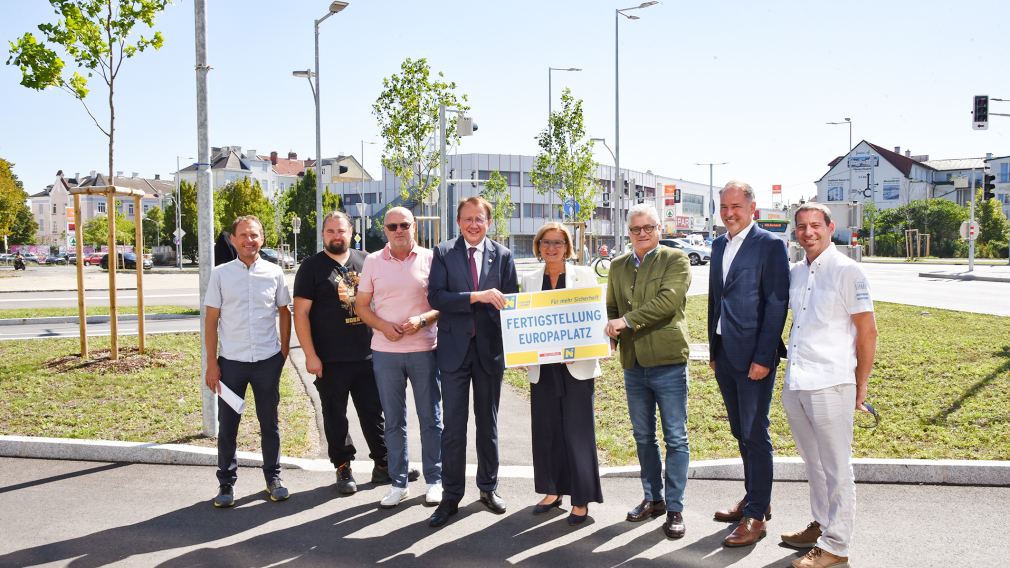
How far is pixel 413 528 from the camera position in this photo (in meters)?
Result: 4.83

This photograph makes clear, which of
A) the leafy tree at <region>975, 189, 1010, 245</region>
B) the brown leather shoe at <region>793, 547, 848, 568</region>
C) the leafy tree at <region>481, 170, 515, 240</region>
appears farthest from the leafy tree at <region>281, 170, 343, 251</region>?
the brown leather shoe at <region>793, 547, 848, 568</region>

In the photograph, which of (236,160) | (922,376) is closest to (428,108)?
(922,376)

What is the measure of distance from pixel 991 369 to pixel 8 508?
948 cm

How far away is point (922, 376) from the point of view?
8.46 m

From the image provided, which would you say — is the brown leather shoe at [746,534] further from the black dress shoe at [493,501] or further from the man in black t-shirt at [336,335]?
the man in black t-shirt at [336,335]

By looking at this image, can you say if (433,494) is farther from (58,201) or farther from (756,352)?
(58,201)

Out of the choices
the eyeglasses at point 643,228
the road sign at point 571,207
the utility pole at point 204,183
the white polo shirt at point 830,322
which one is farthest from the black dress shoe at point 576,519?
the road sign at point 571,207

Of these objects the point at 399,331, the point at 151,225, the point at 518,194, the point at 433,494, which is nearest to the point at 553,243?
the point at 399,331

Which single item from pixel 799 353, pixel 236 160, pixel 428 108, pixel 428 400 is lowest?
pixel 428 400

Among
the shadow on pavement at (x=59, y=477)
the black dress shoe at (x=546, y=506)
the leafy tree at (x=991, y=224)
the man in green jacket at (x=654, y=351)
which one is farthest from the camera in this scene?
the leafy tree at (x=991, y=224)

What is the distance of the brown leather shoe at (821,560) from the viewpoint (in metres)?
4.11

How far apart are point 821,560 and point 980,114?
1028 inches

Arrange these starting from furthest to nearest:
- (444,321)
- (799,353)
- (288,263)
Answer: (288,263)
(444,321)
(799,353)

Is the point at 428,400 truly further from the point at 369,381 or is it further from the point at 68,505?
the point at 68,505
